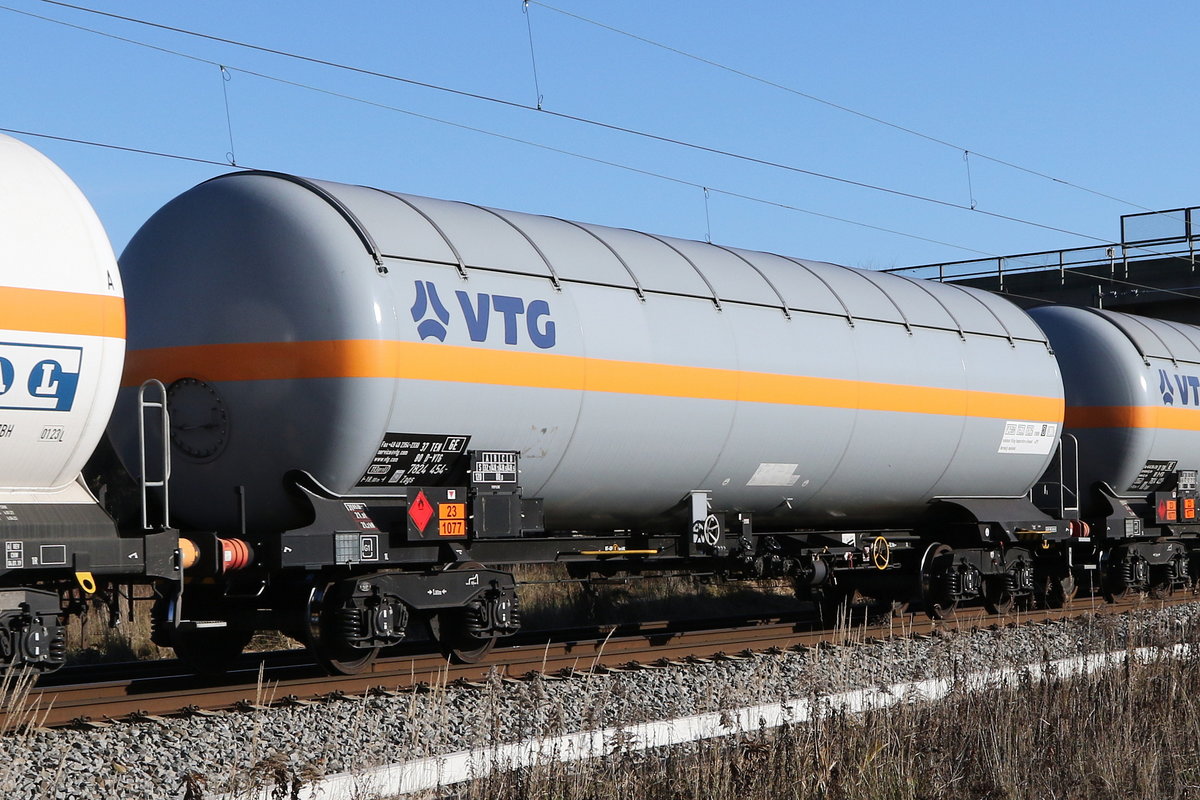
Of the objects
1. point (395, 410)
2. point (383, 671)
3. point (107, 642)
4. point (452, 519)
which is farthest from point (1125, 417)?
point (107, 642)

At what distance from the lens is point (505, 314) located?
10.5m

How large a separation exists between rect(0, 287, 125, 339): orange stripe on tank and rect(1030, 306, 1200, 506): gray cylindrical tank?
42.8 ft

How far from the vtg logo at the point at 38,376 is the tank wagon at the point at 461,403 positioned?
5.85ft

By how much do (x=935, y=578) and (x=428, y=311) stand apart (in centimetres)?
789

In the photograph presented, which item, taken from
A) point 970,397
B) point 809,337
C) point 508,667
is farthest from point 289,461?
point 970,397

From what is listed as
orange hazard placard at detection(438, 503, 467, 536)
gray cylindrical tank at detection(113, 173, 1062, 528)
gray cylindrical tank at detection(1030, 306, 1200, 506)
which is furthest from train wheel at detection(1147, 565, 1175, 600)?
orange hazard placard at detection(438, 503, 467, 536)

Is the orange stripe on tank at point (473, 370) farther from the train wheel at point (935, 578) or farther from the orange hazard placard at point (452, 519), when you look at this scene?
the train wheel at point (935, 578)

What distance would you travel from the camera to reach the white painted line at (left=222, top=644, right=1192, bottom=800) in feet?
20.5

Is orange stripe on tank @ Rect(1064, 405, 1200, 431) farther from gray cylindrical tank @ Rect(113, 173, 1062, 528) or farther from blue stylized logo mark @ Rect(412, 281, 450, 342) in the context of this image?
blue stylized logo mark @ Rect(412, 281, 450, 342)

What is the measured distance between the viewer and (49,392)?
26.3 feet

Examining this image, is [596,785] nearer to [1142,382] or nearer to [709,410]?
[709,410]

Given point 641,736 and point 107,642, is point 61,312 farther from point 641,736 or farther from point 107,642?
point 107,642

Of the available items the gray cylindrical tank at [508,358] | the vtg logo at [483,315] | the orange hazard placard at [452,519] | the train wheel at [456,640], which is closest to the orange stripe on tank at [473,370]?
the gray cylindrical tank at [508,358]

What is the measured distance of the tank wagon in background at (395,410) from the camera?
27.3 ft
